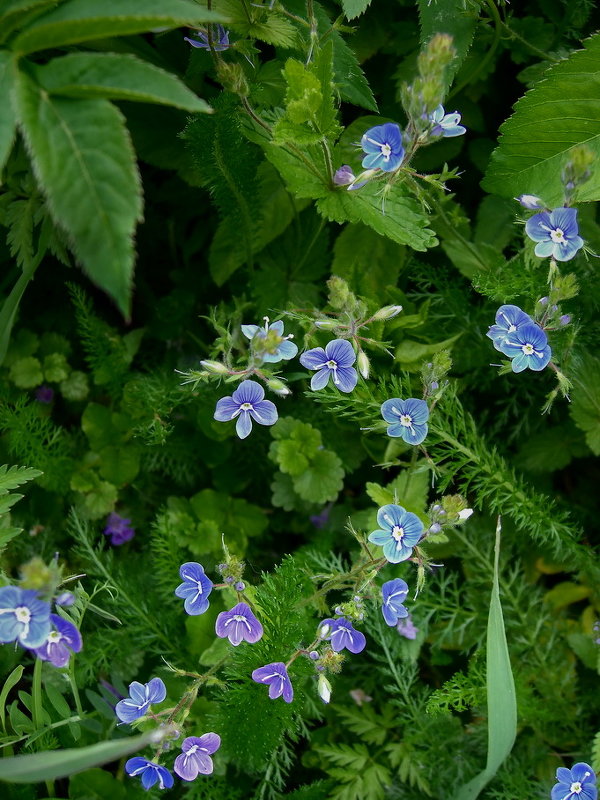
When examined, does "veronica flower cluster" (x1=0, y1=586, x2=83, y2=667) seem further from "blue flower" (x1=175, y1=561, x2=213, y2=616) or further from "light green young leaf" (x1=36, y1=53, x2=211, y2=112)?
"light green young leaf" (x1=36, y1=53, x2=211, y2=112)

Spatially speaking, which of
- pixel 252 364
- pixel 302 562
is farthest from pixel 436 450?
pixel 252 364

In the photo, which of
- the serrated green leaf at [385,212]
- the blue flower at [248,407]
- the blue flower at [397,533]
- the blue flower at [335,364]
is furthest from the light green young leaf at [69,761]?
the serrated green leaf at [385,212]

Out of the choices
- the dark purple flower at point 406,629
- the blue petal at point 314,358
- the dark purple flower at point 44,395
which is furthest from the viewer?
the dark purple flower at point 44,395

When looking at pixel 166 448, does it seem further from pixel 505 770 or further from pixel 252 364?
pixel 505 770

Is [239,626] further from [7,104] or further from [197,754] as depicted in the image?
[7,104]

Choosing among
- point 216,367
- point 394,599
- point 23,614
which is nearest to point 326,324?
point 216,367

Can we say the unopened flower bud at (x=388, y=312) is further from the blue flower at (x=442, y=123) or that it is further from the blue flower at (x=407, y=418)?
the blue flower at (x=442, y=123)
